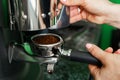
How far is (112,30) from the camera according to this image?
2.79 feet

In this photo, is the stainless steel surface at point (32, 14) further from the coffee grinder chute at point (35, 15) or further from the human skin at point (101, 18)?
the human skin at point (101, 18)

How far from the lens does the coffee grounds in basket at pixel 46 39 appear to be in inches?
16.7

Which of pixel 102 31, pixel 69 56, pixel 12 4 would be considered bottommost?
pixel 102 31

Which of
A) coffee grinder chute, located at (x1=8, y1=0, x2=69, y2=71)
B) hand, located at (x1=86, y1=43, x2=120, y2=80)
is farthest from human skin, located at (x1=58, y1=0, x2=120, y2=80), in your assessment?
coffee grinder chute, located at (x1=8, y1=0, x2=69, y2=71)

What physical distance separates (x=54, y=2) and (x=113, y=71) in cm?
19

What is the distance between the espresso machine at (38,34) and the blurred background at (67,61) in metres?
0.02

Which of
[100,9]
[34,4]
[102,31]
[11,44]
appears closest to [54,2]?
[34,4]

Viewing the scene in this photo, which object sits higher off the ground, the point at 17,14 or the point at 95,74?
the point at 17,14

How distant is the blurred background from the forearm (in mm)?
61

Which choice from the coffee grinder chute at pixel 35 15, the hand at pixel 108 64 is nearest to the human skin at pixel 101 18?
the hand at pixel 108 64

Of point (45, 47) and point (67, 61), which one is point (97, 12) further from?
point (45, 47)

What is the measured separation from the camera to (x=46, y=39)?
431mm

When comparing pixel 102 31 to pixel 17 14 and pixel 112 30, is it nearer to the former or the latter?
pixel 112 30

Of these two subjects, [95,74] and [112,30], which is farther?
[112,30]
